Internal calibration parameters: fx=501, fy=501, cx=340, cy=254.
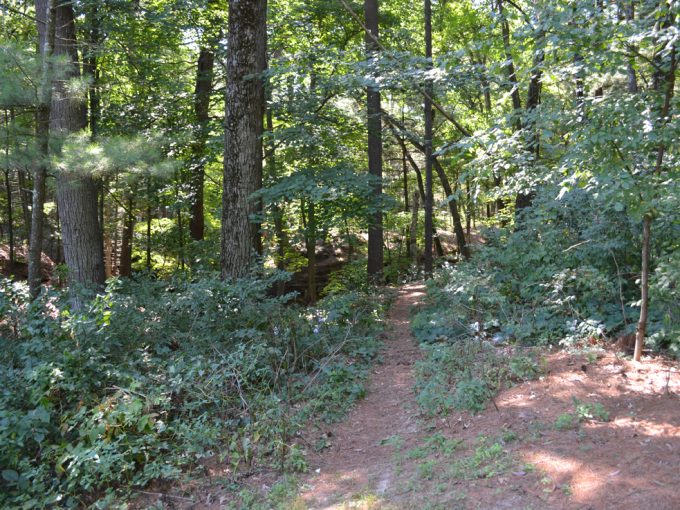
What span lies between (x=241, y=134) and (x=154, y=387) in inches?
177

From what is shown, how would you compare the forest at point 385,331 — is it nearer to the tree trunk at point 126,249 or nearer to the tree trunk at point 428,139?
the tree trunk at point 428,139

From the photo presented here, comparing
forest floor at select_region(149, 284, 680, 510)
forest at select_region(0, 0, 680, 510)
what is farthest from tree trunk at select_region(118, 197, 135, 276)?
forest floor at select_region(149, 284, 680, 510)

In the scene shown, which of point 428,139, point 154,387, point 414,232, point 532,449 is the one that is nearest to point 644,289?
point 532,449

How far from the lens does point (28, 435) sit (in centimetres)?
432

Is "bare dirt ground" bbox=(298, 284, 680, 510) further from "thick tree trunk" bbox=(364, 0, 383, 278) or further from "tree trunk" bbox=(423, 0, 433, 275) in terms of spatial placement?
"tree trunk" bbox=(423, 0, 433, 275)

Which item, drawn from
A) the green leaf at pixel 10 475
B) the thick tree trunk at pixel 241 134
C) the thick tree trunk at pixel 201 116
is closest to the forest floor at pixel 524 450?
the green leaf at pixel 10 475

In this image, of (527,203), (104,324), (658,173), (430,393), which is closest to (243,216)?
(104,324)

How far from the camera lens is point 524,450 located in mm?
3746

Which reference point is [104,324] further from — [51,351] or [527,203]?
[527,203]

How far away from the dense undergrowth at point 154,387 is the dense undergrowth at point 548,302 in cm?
119

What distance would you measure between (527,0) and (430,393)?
424 cm

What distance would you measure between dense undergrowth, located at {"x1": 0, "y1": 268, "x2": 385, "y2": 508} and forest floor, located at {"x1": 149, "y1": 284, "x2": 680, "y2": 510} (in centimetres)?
44

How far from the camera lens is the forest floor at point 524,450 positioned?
3.19 metres

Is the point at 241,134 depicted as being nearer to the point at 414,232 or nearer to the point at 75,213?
the point at 75,213
